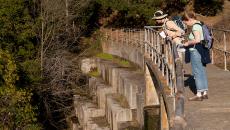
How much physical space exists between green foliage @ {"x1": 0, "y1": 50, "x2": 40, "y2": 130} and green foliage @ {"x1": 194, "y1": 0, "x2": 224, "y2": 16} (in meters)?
20.3

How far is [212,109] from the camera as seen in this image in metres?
8.13

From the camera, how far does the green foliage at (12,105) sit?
66.3 ft

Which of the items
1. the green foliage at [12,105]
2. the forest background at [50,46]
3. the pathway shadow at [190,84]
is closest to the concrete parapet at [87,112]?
the forest background at [50,46]

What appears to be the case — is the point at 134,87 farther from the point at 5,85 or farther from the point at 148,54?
the point at 5,85

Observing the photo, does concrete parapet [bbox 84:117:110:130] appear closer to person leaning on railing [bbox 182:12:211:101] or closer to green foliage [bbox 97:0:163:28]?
person leaning on railing [bbox 182:12:211:101]

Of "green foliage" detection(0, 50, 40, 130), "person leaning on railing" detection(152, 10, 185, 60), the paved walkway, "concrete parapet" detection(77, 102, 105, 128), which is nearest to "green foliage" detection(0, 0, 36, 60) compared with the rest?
"green foliage" detection(0, 50, 40, 130)

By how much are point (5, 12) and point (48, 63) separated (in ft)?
15.6

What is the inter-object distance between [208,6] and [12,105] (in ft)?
72.1

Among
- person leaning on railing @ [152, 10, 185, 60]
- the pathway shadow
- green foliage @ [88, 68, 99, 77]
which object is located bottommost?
green foliage @ [88, 68, 99, 77]

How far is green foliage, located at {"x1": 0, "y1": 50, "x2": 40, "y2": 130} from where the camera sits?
20203 millimetres

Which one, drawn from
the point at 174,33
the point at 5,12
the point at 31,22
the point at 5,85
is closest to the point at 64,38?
the point at 31,22

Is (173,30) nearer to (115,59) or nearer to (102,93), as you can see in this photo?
(102,93)

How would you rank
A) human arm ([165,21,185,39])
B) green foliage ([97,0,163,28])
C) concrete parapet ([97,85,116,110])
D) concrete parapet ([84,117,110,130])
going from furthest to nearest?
1. green foliage ([97,0,163,28])
2. concrete parapet ([97,85,116,110])
3. concrete parapet ([84,117,110,130])
4. human arm ([165,21,185,39])

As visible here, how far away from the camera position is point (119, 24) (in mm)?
38438
